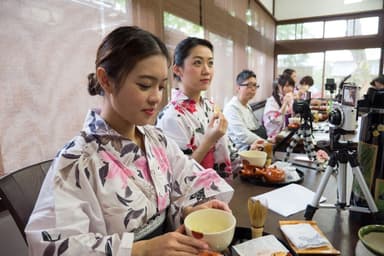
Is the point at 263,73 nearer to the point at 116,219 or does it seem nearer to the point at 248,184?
the point at 248,184

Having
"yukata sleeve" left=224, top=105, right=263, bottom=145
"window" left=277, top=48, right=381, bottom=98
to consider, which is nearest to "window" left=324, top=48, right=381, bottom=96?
"window" left=277, top=48, right=381, bottom=98

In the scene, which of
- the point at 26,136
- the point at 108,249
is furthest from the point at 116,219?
the point at 26,136

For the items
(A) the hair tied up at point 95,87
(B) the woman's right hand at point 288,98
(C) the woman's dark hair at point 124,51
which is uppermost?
(C) the woman's dark hair at point 124,51

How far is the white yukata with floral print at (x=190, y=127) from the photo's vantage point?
1403 millimetres

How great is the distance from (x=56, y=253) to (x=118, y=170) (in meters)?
0.25

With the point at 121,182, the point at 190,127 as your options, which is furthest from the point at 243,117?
the point at 121,182

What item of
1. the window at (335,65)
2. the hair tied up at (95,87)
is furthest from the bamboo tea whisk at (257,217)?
the window at (335,65)

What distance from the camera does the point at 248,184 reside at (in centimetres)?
118

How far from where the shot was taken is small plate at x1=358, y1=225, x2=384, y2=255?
0.63m

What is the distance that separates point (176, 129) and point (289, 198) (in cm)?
64

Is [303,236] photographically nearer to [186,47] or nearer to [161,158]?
[161,158]

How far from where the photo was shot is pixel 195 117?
1.48 metres

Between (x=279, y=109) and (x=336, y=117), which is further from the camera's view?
(x=279, y=109)

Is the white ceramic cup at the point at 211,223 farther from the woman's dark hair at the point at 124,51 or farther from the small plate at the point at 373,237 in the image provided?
the woman's dark hair at the point at 124,51
